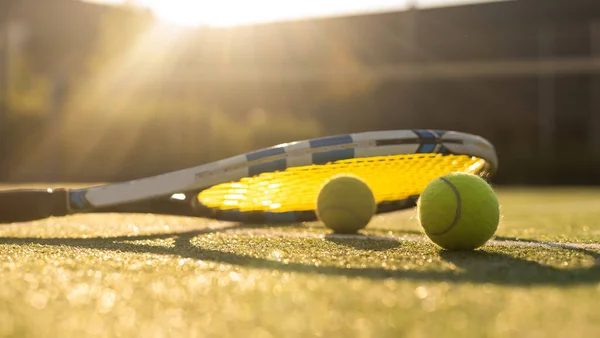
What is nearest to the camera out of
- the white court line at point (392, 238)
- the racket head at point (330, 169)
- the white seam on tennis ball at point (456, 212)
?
the white seam on tennis ball at point (456, 212)

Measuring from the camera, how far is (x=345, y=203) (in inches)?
134

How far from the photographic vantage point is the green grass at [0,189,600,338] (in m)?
1.45

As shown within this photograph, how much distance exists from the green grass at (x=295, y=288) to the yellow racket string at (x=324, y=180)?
13.6 inches

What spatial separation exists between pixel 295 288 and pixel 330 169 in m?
1.54

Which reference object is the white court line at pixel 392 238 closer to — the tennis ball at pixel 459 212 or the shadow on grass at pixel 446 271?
the shadow on grass at pixel 446 271

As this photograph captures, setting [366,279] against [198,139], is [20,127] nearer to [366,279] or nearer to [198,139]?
[198,139]

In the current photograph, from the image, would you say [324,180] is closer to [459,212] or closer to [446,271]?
[459,212]

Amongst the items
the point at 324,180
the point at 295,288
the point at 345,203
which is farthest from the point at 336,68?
the point at 295,288

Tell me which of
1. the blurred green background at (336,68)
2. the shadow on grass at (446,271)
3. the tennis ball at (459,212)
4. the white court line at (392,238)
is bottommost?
the white court line at (392,238)

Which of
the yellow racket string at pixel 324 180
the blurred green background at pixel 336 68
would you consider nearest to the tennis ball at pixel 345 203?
the yellow racket string at pixel 324 180

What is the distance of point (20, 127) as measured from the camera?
15.0 meters

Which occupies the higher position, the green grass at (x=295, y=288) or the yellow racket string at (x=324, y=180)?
the yellow racket string at (x=324, y=180)

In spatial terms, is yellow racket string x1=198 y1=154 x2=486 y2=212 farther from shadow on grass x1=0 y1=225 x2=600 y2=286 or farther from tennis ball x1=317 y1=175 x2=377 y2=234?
shadow on grass x1=0 y1=225 x2=600 y2=286

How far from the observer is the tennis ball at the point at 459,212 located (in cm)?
257
